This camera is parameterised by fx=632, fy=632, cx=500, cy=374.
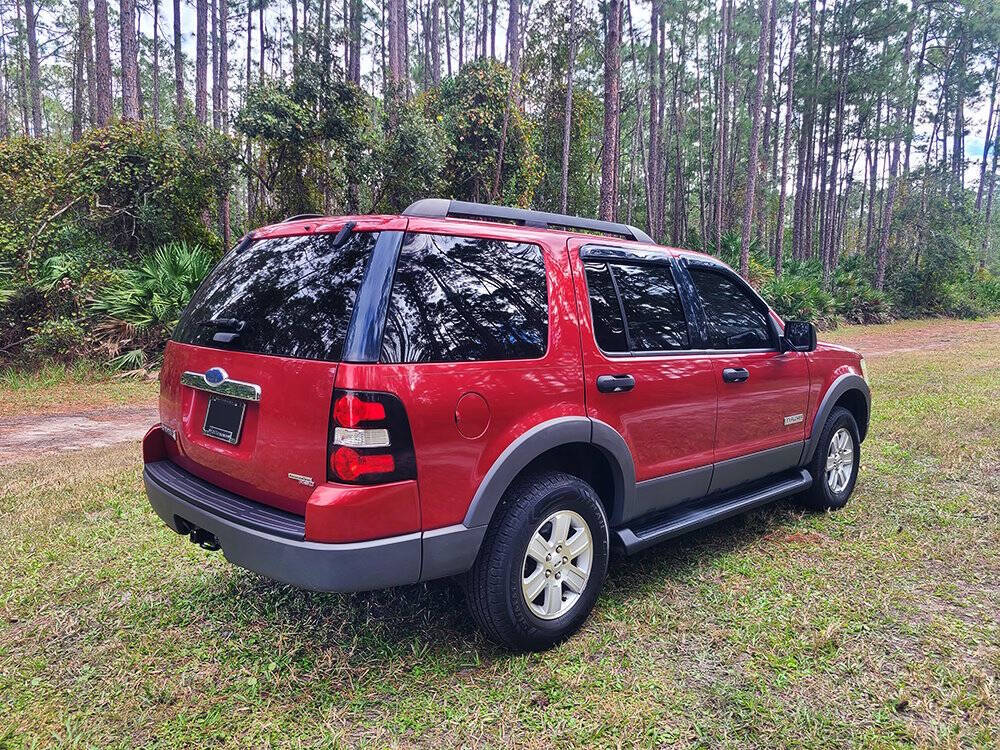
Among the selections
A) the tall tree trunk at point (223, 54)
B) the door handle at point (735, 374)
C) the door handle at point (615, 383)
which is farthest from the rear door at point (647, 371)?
the tall tree trunk at point (223, 54)

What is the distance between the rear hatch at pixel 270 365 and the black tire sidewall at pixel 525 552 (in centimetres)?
87

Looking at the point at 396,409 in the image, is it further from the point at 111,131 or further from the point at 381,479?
the point at 111,131

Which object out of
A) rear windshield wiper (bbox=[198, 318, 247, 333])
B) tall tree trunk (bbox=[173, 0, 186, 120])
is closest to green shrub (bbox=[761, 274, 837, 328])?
rear windshield wiper (bbox=[198, 318, 247, 333])

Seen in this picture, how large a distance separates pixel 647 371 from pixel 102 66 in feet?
56.7

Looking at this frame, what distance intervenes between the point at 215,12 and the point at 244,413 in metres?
35.3

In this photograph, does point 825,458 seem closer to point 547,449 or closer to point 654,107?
point 547,449

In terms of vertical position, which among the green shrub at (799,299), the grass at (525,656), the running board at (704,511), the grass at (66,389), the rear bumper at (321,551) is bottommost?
the grass at (525,656)

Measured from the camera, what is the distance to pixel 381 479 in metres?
2.26

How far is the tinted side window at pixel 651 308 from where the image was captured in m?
3.25

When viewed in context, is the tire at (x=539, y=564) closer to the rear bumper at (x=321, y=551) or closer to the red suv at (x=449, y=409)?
the red suv at (x=449, y=409)

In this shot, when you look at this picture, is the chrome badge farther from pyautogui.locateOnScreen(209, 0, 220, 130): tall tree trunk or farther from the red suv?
pyautogui.locateOnScreen(209, 0, 220, 130): tall tree trunk

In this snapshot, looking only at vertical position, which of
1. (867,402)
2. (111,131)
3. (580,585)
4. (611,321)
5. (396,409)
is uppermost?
(111,131)

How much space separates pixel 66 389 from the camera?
9289 mm

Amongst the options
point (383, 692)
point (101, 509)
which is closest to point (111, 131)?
point (101, 509)
